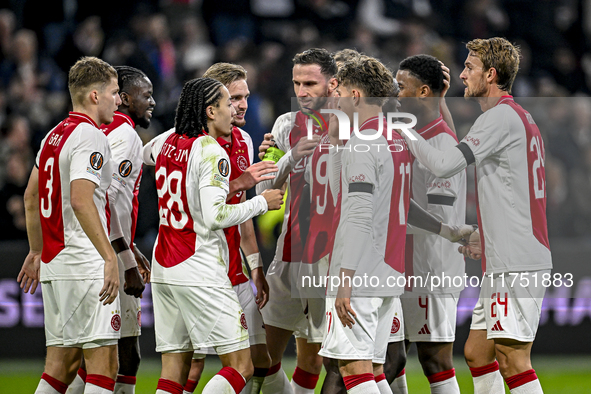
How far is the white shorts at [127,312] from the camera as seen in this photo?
15.4 ft

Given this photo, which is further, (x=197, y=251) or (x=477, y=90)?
(x=477, y=90)

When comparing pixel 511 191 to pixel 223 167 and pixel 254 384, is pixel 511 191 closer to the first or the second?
pixel 223 167

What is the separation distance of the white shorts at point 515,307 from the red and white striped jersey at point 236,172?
4.91 feet

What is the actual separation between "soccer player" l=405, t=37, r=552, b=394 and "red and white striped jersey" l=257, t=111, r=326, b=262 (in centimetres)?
85

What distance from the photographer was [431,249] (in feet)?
15.3

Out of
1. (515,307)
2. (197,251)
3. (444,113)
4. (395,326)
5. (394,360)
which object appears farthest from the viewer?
(444,113)

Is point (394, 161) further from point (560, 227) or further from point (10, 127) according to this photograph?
point (10, 127)

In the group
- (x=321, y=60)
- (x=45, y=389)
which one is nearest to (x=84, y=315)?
(x=45, y=389)

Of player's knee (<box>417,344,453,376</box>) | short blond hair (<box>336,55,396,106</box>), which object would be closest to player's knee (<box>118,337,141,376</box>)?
player's knee (<box>417,344,453,376</box>)

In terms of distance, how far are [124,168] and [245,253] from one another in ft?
3.30

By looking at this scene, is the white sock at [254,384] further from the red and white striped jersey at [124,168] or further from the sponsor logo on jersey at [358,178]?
the sponsor logo on jersey at [358,178]

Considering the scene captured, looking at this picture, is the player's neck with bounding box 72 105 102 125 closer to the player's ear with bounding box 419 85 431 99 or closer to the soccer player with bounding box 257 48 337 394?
the soccer player with bounding box 257 48 337 394

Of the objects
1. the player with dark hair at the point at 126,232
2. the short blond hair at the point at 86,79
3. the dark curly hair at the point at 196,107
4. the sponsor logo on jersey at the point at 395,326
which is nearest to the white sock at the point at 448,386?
the sponsor logo on jersey at the point at 395,326

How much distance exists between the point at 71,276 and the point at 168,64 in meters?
6.07
